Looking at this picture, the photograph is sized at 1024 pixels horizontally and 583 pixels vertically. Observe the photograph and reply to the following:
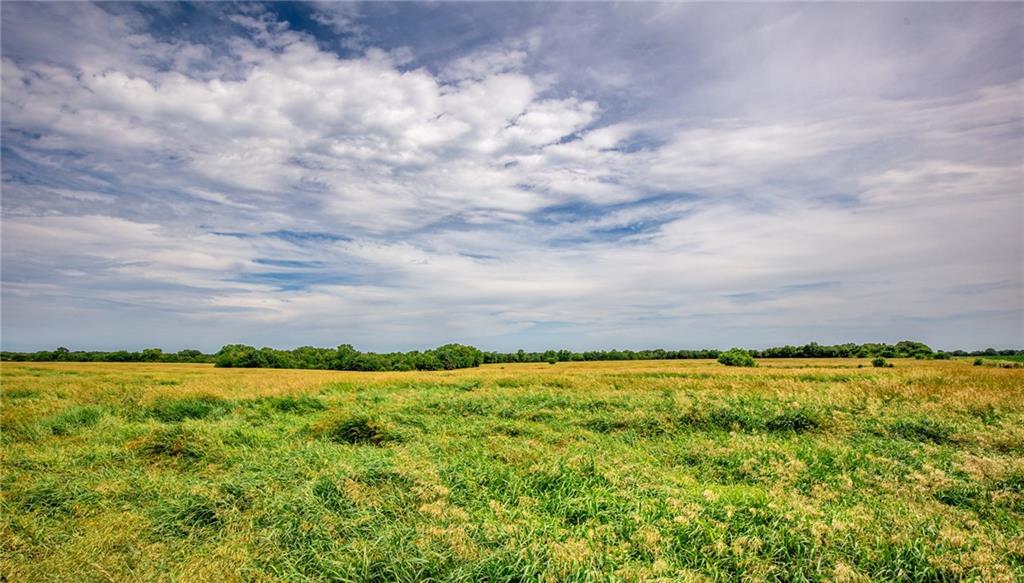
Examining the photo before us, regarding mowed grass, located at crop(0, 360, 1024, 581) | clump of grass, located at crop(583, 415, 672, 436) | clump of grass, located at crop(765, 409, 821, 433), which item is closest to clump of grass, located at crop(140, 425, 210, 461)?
mowed grass, located at crop(0, 360, 1024, 581)

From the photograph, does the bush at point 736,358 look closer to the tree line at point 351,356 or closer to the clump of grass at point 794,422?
the tree line at point 351,356

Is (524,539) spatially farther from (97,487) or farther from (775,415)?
(775,415)

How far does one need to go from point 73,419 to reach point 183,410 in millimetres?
2632

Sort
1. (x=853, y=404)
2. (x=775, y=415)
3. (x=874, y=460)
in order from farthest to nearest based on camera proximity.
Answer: (x=853, y=404) < (x=775, y=415) < (x=874, y=460)

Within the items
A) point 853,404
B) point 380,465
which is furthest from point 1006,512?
point 380,465

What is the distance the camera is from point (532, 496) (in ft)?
21.9

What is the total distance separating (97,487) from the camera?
23.7 feet

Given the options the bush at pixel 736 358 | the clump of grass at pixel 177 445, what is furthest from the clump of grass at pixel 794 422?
the bush at pixel 736 358

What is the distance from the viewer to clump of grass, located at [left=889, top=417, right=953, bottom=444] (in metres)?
10.3

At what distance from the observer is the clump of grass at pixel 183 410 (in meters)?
14.4

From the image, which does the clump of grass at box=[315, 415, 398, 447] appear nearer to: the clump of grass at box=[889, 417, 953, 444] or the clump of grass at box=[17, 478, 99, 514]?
the clump of grass at box=[17, 478, 99, 514]

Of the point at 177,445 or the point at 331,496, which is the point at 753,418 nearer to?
the point at 331,496

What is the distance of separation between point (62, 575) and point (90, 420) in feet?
34.9

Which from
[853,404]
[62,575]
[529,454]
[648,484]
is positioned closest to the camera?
[62,575]
